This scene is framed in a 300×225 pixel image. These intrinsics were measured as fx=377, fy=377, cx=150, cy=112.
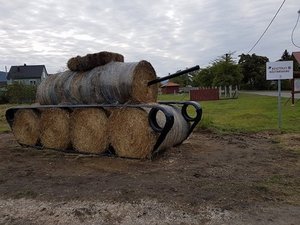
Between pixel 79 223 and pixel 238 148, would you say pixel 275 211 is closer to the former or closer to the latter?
pixel 79 223

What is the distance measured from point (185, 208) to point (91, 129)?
4128 mm

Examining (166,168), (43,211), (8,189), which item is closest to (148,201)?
(43,211)

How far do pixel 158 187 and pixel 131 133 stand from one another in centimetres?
222

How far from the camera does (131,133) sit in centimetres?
768

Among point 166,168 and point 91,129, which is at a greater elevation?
point 91,129

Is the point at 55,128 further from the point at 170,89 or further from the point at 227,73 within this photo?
the point at 170,89

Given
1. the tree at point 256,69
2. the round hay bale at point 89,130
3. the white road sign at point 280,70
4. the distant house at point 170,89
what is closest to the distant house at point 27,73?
the distant house at point 170,89

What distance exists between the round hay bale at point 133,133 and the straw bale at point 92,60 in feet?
4.62

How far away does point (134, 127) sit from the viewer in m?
7.63

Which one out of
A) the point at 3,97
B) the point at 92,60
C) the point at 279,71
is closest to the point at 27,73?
the point at 3,97

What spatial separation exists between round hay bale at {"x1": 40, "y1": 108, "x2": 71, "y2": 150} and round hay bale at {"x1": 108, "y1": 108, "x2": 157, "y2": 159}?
147cm

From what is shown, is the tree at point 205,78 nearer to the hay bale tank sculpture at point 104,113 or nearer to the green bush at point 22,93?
the green bush at point 22,93

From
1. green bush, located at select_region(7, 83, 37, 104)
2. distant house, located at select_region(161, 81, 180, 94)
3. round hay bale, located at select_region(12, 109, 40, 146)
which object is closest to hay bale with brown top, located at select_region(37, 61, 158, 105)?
round hay bale, located at select_region(12, 109, 40, 146)

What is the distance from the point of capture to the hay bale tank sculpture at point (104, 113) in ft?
24.9
